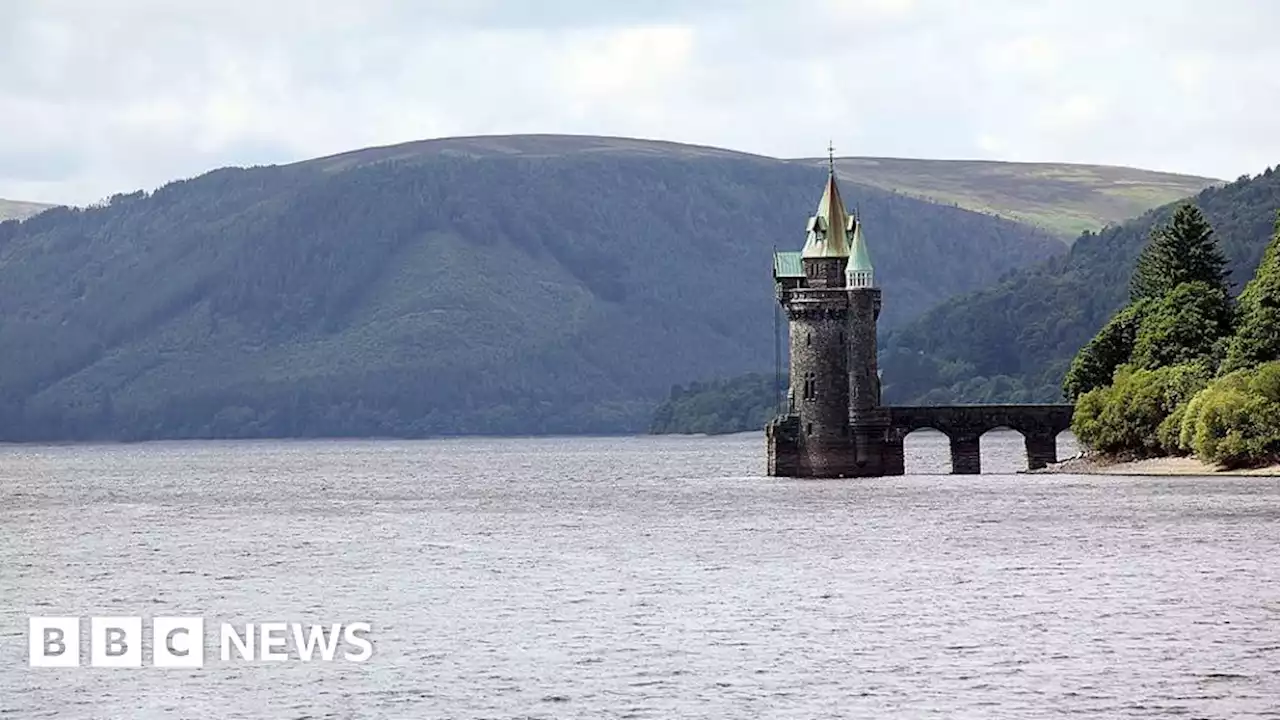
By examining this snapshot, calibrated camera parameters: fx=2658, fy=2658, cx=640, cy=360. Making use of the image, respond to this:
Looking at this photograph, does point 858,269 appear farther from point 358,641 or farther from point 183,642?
point 183,642

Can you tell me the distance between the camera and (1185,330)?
163625 mm

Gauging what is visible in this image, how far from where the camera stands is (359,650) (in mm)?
64312

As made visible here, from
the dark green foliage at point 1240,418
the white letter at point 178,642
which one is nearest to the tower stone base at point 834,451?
the dark green foliage at point 1240,418

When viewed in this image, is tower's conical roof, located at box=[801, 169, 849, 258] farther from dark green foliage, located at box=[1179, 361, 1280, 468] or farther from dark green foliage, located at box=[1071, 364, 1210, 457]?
dark green foliage, located at box=[1179, 361, 1280, 468]

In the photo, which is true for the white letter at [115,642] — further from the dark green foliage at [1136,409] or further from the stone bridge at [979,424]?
the stone bridge at [979,424]

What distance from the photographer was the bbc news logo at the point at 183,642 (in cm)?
6278

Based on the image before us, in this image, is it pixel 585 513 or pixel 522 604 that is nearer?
pixel 522 604

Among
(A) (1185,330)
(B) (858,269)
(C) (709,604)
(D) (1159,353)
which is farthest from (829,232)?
(C) (709,604)

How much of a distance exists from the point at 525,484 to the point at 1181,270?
164ft

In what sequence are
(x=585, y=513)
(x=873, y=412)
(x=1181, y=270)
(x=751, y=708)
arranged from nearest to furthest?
(x=751, y=708) → (x=585, y=513) → (x=873, y=412) → (x=1181, y=270)

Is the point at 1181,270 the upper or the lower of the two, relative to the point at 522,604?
upper

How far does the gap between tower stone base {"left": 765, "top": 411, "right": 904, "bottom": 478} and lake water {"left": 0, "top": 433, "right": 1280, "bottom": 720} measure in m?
14.4

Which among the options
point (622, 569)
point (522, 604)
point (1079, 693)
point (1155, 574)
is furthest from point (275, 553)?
point (1079, 693)

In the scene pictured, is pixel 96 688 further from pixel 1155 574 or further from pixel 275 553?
pixel 275 553
